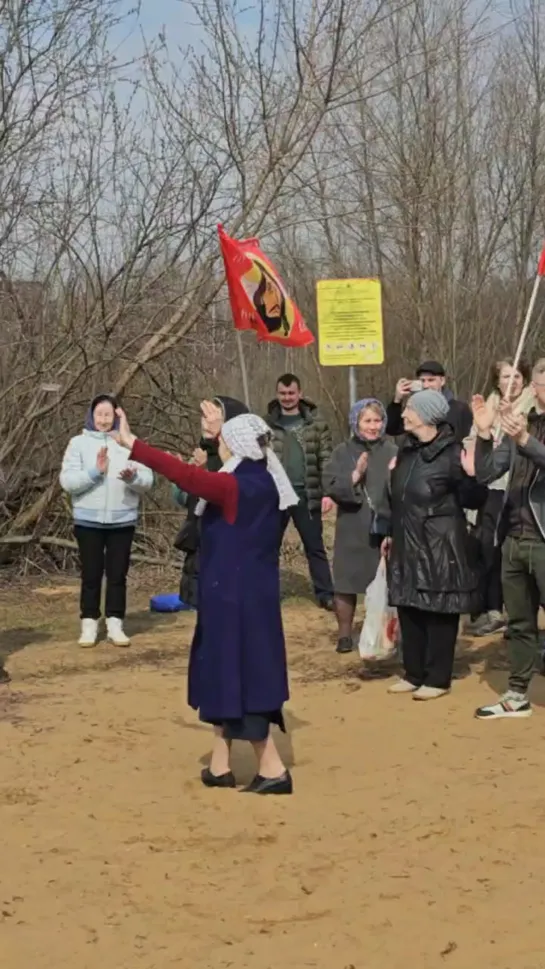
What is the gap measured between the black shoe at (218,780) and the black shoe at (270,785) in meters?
0.09

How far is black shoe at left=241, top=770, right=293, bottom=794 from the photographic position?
5023 mm

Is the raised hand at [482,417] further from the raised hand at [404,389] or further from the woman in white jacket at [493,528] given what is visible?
the raised hand at [404,389]

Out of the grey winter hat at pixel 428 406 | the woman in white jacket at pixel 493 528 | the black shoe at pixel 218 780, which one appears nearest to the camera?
the black shoe at pixel 218 780

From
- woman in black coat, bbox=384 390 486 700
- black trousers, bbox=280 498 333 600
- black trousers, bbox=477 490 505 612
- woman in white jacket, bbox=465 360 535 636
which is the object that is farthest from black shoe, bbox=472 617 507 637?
woman in black coat, bbox=384 390 486 700

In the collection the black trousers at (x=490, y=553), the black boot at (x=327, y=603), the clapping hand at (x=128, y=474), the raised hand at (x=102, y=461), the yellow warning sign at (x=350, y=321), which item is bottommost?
the black boot at (x=327, y=603)

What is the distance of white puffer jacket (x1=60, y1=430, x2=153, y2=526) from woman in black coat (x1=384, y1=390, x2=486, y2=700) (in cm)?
217

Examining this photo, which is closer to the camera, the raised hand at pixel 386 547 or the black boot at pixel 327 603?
the raised hand at pixel 386 547

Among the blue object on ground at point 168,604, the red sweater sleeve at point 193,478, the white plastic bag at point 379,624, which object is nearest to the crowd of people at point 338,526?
the red sweater sleeve at point 193,478

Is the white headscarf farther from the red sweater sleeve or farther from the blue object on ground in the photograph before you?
the blue object on ground

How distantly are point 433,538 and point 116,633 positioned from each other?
267cm

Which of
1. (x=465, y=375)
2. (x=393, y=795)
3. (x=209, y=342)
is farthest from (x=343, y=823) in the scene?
(x=465, y=375)

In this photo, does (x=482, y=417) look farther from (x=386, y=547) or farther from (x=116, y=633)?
(x=116, y=633)

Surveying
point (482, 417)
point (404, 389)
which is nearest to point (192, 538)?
point (404, 389)

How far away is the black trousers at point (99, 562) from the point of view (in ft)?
26.6
